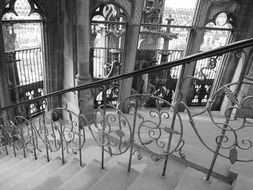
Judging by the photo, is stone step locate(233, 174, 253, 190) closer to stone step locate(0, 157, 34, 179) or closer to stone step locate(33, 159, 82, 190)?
stone step locate(33, 159, 82, 190)

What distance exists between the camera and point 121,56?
4.33 meters

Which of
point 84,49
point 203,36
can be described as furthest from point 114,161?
point 203,36

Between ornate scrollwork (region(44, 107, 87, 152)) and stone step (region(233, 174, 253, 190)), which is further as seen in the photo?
ornate scrollwork (region(44, 107, 87, 152))

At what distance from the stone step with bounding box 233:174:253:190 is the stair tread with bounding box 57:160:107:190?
0.91 metres

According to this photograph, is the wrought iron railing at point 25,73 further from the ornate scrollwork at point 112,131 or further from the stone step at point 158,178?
the stone step at point 158,178

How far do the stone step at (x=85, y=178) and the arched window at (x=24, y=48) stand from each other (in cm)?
280

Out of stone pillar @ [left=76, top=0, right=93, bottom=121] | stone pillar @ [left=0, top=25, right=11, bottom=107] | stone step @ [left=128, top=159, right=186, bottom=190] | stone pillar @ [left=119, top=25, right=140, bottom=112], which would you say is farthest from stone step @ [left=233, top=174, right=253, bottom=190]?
stone pillar @ [left=0, top=25, right=11, bottom=107]

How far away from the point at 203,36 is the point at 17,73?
3.79 m

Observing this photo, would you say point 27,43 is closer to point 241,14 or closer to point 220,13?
point 220,13

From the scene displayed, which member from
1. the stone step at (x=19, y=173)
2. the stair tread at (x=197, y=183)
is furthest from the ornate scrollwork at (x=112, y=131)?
the stone step at (x=19, y=173)

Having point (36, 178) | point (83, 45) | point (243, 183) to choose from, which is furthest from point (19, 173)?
point (83, 45)

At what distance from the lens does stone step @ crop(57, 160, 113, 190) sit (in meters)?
1.49

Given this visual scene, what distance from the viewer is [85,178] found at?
1565 millimetres

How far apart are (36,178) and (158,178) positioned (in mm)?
Result: 1058
